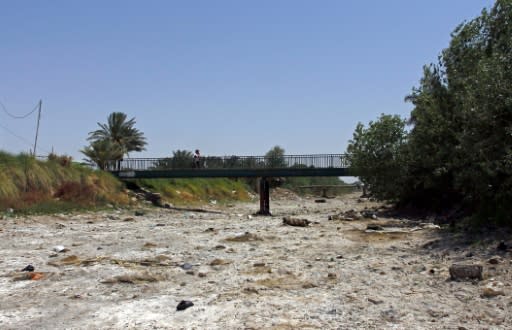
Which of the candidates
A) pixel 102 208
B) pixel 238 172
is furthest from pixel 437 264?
pixel 238 172

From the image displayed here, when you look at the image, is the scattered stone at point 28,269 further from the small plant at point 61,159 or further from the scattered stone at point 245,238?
the small plant at point 61,159

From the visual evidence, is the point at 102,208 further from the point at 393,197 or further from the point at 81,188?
the point at 393,197

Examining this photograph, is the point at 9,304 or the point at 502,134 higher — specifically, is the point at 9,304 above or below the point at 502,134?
below

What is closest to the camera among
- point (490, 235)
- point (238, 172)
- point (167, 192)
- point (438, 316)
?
point (438, 316)

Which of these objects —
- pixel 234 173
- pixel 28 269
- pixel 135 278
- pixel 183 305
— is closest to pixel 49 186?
pixel 234 173

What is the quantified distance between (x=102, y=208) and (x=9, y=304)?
19.8 m

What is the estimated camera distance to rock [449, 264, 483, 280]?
7539 mm

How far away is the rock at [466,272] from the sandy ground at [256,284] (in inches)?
6.2

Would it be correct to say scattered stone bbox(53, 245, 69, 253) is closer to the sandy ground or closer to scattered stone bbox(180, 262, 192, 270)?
the sandy ground

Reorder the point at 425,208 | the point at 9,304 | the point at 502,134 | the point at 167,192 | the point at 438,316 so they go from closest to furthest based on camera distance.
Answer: the point at 438,316 → the point at 9,304 → the point at 502,134 → the point at 425,208 → the point at 167,192

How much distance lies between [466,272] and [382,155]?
1883 cm

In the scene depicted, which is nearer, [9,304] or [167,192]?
[9,304]

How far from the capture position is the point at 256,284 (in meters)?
7.83

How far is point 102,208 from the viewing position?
85.8ft
